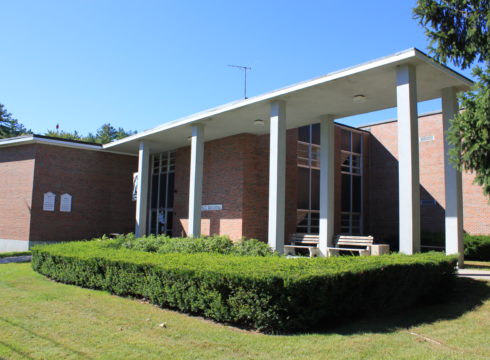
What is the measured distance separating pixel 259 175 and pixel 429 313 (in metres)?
12.3

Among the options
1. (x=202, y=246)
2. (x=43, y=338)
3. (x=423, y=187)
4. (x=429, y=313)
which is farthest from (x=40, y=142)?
(x=423, y=187)

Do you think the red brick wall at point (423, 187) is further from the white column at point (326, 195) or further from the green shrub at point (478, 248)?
the white column at point (326, 195)

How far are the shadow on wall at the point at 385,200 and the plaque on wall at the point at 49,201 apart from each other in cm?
1693

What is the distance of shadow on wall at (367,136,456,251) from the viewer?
2275 centimetres

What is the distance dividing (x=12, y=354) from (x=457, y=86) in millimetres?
11977

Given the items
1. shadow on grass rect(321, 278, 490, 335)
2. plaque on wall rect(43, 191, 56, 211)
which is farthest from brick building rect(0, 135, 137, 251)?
shadow on grass rect(321, 278, 490, 335)

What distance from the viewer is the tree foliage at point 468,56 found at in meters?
7.38

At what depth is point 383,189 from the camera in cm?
2467

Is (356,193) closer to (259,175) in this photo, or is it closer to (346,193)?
(346,193)

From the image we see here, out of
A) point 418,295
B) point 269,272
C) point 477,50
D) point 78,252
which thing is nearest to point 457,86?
point 477,50

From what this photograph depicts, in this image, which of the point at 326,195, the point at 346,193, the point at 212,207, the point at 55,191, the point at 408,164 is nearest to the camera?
the point at 408,164

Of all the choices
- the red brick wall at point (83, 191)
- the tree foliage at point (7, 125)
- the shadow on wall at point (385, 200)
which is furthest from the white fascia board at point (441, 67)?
the tree foliage at point (7, 125)

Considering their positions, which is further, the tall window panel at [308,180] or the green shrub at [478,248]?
the tall window panel at [308,180]

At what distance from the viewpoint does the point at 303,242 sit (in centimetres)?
1792
